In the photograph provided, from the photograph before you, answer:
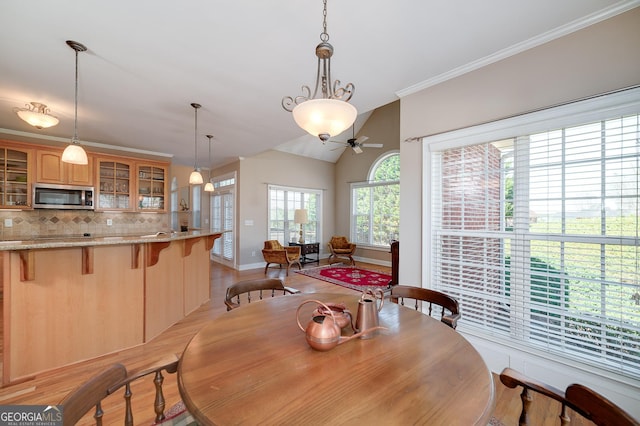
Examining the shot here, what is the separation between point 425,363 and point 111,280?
2.85 metres

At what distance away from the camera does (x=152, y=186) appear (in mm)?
5223

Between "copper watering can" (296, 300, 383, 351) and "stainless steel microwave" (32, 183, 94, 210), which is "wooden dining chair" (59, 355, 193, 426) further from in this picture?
"stainless steel microwave" (32, 183, 94, 210)

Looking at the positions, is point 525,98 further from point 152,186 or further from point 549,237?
point 152,186

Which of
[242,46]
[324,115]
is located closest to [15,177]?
[242,46]

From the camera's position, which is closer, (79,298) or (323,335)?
(323,335)

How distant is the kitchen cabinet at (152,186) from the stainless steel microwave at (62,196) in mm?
748

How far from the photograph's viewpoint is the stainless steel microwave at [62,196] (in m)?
4.04

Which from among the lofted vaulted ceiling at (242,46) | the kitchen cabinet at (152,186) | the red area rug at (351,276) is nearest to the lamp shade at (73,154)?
the lofted vaulted ceiling at (242,46)

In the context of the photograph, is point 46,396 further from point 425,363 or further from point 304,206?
point 304,206

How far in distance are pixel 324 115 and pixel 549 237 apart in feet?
6.44

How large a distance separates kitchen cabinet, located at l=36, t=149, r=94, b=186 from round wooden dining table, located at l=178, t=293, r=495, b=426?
15.8ft

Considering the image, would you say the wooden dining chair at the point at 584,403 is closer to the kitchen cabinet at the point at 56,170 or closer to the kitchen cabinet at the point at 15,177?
the kitchen cabinet at the point at 56,170

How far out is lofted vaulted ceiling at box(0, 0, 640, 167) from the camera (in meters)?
1.71

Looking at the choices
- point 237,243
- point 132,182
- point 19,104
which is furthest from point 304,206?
point 19,104
